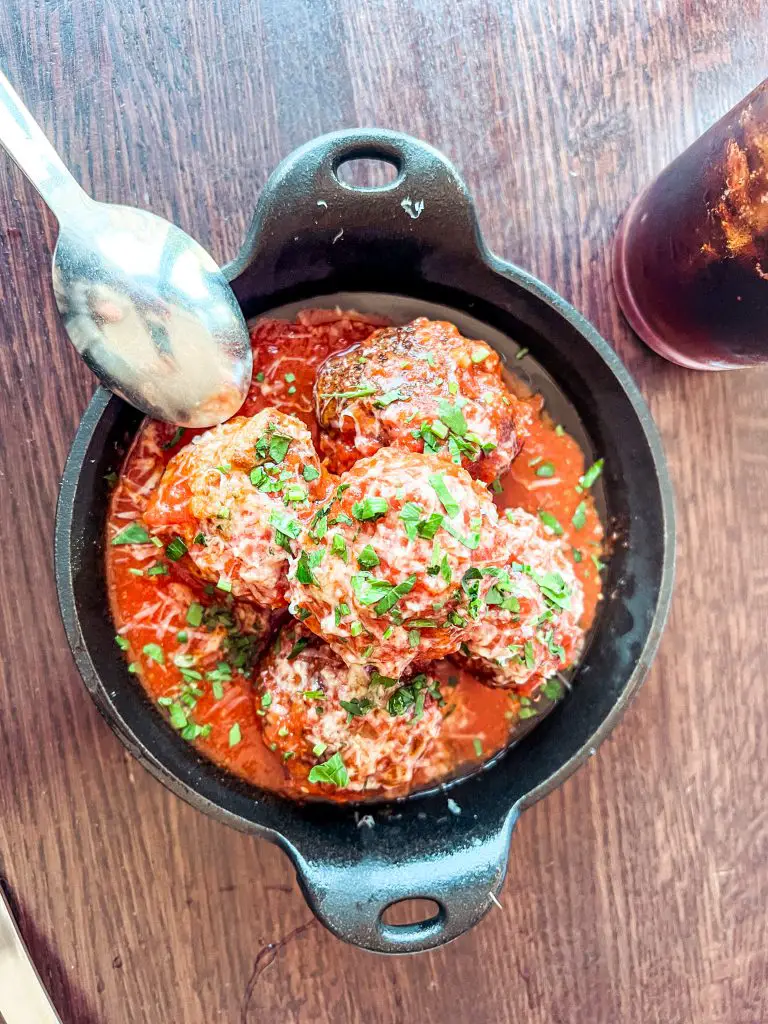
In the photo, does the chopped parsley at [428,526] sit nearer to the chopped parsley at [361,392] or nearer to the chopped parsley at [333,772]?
the chopped parsley at [361,392]

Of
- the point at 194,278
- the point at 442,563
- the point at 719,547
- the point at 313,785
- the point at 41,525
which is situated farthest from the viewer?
the point at 719,547

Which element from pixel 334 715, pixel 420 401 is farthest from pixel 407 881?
pixel 420 401

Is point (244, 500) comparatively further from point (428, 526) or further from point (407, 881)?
point (407, 881)

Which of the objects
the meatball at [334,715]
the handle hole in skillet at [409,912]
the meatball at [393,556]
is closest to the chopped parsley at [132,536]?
the meatball at [334,715]

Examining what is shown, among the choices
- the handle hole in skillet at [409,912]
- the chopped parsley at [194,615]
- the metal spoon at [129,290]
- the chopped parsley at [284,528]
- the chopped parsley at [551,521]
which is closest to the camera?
the chopped parsley at [284,528]

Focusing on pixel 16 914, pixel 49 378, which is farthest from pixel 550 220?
pixel 16 914

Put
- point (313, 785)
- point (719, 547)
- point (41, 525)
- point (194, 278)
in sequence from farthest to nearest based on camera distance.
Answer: point (719, 547), point (41, 525), point (313, 785), point (194, 278)

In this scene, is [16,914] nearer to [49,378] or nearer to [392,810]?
[392,810]
